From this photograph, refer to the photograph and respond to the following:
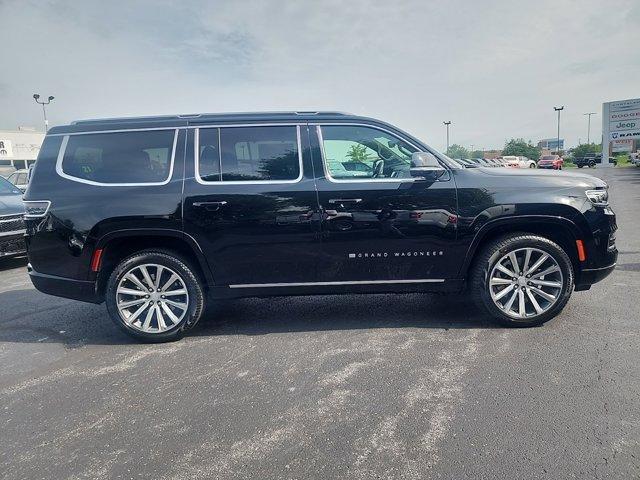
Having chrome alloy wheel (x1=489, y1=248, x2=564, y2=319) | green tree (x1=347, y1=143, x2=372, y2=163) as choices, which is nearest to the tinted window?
green tree (x1=347, y1=143, x2=372, y2=163)

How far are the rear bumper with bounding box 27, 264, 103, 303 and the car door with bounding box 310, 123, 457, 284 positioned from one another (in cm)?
217

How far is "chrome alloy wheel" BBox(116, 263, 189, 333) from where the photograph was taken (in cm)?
402

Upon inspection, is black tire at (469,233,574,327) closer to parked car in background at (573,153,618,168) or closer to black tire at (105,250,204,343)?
black tire at (105,250,204,343)

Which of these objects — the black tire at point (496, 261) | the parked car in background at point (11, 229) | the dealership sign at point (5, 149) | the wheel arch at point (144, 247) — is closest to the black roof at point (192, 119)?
the wheel arch at point (144, 247)

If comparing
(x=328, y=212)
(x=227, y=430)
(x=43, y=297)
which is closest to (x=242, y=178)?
(x=328, y=212)

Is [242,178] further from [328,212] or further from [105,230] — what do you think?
[105,230]

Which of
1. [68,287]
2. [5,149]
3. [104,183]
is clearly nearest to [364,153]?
[104,183]

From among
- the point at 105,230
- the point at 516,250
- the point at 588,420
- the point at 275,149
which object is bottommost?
the point at 588,420

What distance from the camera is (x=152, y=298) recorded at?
4062 millimetres

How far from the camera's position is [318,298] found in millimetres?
5211

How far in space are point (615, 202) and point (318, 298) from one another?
42.4 ft

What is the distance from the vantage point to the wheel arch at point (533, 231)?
394 centimetres

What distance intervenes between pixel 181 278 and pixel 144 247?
48cm

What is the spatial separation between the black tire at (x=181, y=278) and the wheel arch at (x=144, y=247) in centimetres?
8
